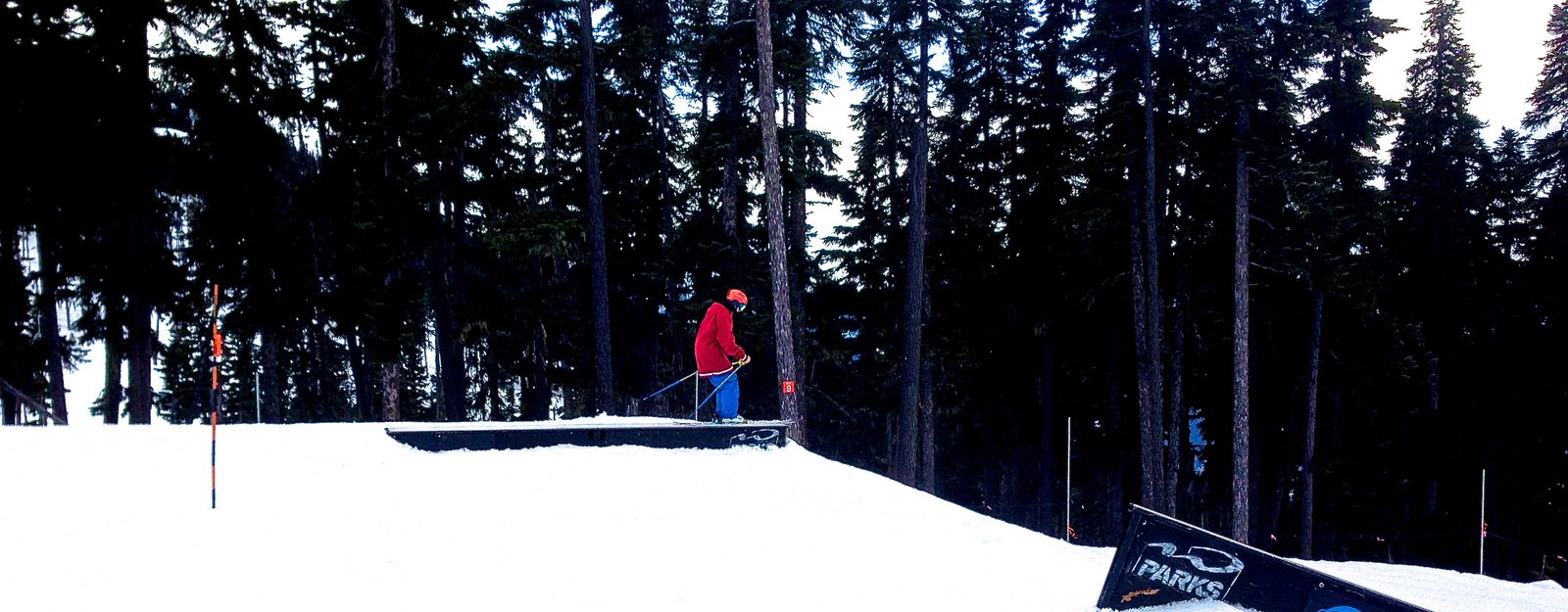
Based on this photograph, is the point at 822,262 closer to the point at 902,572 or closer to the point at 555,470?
the point at 555,470

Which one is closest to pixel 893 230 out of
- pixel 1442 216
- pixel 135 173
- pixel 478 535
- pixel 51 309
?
pixel 1442 216

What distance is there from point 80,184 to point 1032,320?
2357cm

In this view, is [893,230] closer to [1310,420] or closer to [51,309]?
[1310,420]

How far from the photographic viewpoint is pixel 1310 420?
87.9 ft

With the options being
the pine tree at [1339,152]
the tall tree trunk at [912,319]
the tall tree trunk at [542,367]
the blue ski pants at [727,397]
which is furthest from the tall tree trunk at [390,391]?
the pine tree at [1339,152]

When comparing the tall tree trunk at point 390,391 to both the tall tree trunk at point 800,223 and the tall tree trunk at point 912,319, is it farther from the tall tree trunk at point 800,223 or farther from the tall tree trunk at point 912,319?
the tall tree trunk at point 912,319

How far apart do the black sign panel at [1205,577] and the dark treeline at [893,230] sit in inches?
492

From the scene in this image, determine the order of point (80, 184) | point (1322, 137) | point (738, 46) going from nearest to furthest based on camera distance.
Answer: point (80, 184) → point (738, 46) → point (1322, 137)

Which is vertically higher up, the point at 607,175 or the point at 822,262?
the point at 607,175

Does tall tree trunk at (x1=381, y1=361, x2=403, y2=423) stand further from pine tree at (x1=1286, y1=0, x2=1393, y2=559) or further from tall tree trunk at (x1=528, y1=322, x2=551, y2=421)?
pine tree at (x1=1286, y1=0, x2=1393, y2=559)

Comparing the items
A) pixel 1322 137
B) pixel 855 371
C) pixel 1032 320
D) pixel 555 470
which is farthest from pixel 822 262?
pixel 555 470

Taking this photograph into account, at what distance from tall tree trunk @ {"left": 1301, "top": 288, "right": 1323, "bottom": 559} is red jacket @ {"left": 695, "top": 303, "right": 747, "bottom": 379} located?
65.3 feet

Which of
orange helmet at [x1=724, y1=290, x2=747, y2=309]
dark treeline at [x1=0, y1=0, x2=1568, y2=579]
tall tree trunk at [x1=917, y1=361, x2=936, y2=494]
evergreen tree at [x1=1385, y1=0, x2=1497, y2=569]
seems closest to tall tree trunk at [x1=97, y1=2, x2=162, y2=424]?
dark treeline at [x1=0, y1=0, x2=1568, y2=579]

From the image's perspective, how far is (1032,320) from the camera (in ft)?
95.0
